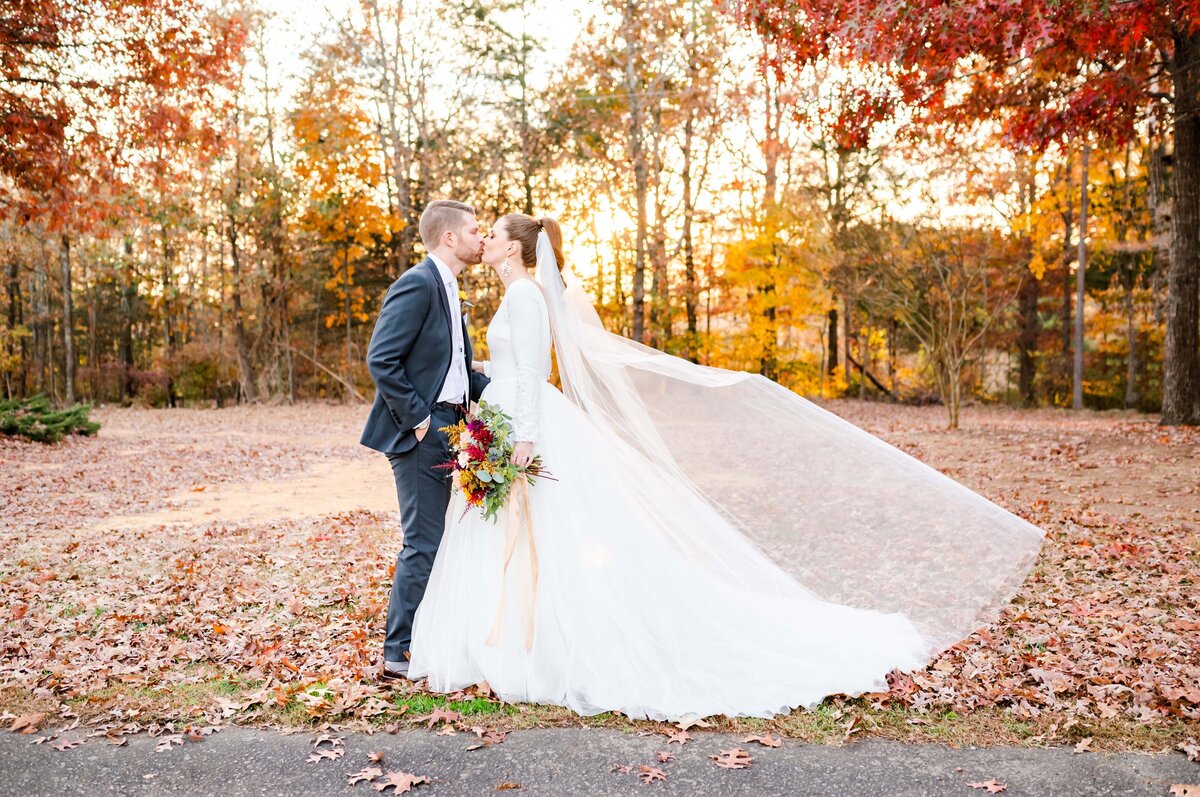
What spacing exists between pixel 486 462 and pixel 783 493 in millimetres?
1562

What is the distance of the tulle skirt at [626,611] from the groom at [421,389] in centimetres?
12

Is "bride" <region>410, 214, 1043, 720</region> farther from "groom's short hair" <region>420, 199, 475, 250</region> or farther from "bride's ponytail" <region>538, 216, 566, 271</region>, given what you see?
"groom's short hair" <region>420, 199, 475, 250</region>

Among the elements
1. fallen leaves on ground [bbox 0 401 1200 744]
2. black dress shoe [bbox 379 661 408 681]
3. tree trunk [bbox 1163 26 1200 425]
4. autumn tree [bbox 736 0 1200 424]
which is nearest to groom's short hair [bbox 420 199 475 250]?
black dress shoe [bbox 379 661 408 681]

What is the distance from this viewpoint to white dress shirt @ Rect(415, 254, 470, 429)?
14.1 feet

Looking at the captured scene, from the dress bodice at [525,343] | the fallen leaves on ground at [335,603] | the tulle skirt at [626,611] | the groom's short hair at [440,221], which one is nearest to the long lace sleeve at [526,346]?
the dress bodice at [525,343]

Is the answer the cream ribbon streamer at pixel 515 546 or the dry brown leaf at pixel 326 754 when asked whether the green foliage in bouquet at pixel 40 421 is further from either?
the dry brown leaf at pixel 326 754

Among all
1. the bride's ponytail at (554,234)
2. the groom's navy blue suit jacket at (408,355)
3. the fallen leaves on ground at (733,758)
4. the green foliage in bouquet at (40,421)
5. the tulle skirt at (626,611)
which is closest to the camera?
the fallen leaves on ground at (733,758)

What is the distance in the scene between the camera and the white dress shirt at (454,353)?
4312 mm

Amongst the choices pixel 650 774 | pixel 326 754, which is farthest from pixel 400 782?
pixel 650 774

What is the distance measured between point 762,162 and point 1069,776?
2263cm

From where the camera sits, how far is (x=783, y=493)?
456 cm

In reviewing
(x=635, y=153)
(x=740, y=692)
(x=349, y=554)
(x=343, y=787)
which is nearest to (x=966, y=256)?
(x=635, y=153)

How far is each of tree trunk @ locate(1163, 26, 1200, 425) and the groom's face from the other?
41.2ft

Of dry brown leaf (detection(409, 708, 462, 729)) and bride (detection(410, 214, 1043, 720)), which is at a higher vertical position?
bride (detection(410, 214, 1043, 720))
